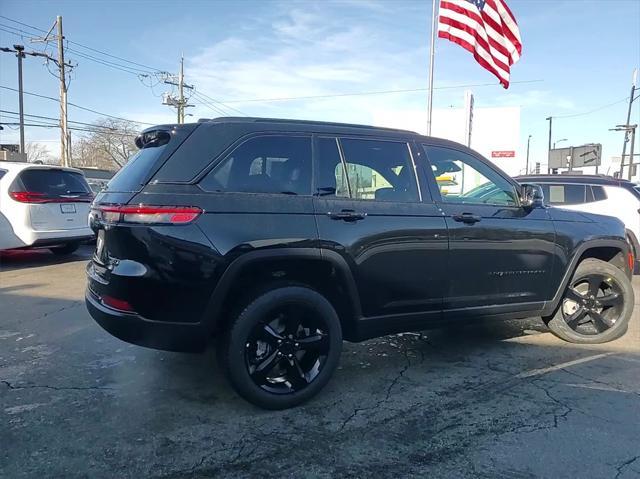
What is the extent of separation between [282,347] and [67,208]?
22.3ft

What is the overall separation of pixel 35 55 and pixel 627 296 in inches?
1457

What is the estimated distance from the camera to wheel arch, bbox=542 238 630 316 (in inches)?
179

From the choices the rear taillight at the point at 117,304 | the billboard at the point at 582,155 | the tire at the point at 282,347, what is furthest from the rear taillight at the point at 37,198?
the billboard at the point at 582,155

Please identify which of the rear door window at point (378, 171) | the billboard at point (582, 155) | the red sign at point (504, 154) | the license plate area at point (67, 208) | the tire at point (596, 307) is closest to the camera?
the rear door window at point (378, 171)

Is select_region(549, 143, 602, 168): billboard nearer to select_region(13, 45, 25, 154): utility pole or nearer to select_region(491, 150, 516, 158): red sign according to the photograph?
select_region(491, 150, 516, 158): red sign

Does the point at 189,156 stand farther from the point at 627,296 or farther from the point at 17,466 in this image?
the point at 627,296

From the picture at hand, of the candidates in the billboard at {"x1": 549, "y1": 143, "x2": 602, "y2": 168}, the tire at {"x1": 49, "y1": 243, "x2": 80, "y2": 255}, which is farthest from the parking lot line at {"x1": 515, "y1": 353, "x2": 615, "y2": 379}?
the billboard at {"x1": 549, "y1": 143, "x2": 602, "y2": 168}

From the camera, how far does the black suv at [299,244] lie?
3049mm

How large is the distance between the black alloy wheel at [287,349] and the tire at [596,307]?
2733mm

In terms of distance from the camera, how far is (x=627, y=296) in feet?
15.9

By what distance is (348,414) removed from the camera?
11.0 feet

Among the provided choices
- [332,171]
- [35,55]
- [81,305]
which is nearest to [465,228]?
[332,171]

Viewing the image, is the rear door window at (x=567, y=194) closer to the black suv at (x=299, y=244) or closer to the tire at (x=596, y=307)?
the tire at (x=596, y=307)

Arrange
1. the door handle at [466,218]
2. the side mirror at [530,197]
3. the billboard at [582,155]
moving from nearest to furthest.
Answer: the door handle at [466,218], the side mirror at [530,197], the billboard at [582,155]
